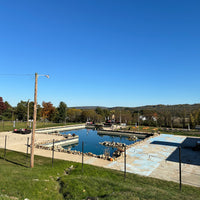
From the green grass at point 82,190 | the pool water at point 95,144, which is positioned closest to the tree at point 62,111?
the pool water at point 95,144

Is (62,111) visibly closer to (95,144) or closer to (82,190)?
(95,144)

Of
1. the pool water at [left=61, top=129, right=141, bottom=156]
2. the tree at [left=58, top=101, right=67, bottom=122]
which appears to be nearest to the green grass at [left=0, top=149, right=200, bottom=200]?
the pool water at [left=61, top=129, right=141, bottom=156]

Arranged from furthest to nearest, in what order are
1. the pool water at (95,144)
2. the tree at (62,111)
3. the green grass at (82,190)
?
the tree at (62,111)
the pool water at (95,144)
the green grass at (82,190)

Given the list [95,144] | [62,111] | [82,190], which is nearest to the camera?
[82,190]

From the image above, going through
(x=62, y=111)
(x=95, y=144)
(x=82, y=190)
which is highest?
(x=62, y=111)

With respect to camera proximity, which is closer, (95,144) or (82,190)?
(82,190)

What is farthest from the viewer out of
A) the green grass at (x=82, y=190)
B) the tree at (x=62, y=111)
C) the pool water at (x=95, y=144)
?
the tree at (x=62, y=111)

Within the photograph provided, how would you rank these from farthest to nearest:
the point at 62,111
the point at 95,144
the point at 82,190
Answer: the point at 62,111 → the point at 95,144 → the point at 82,190

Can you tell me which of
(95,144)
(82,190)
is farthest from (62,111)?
(82,190)

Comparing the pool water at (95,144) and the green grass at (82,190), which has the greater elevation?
the green grass at (82,190)

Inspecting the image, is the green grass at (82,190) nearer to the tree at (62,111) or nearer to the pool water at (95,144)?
the pool water at (95,144)

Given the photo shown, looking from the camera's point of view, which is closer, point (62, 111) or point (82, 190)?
point (82, 190)

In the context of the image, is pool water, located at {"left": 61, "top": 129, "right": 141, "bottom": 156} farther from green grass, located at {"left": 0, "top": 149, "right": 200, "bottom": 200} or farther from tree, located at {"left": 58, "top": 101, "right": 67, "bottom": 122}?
tree, located at {"left": 58, "top": 101, "right": 67, "bottom": 122}

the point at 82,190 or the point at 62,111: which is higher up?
the point at 62,111
